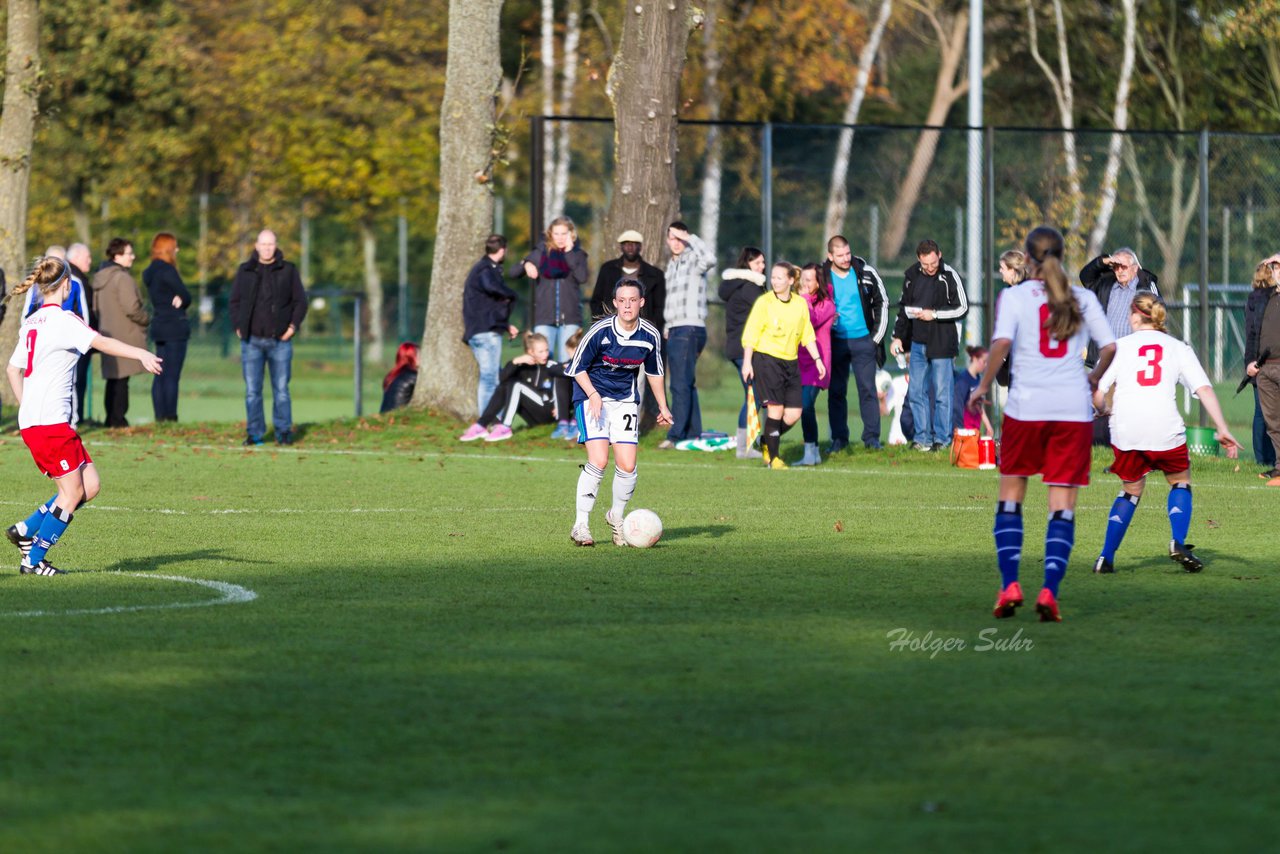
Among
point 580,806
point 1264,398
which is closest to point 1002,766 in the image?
point 580,806

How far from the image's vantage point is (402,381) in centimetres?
2389

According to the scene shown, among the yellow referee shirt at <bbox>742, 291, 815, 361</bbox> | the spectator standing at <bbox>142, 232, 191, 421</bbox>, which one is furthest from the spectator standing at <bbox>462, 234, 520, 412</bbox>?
the yellow referee shirt at <bbox>742, 291, 815, 361</bbox>

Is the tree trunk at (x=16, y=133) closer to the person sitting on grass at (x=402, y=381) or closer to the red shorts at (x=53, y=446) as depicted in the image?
the person sitting on grass at (x=402, y=381)

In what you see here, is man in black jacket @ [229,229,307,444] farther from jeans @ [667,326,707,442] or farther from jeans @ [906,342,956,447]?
jeans @ [906,342,956,447]

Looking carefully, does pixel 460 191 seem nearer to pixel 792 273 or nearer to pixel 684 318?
pixel 684 318

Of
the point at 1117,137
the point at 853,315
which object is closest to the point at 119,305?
the point at 853,315

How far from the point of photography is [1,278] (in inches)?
846

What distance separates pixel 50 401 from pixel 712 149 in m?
23.6

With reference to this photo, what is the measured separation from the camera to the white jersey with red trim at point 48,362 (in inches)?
424

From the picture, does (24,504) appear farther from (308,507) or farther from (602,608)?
(602,608)

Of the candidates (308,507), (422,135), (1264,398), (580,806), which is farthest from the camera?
(422,135)

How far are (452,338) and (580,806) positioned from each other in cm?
1729

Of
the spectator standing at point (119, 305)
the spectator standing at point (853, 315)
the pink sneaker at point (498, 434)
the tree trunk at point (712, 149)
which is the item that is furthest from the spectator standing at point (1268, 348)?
the spectator standing at point (119, 305)

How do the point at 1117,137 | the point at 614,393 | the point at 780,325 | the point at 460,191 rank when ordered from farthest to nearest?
1. the point at 1117,137
2. the point at 460,191
3. the point at 780,325
4. the point at 614,393
